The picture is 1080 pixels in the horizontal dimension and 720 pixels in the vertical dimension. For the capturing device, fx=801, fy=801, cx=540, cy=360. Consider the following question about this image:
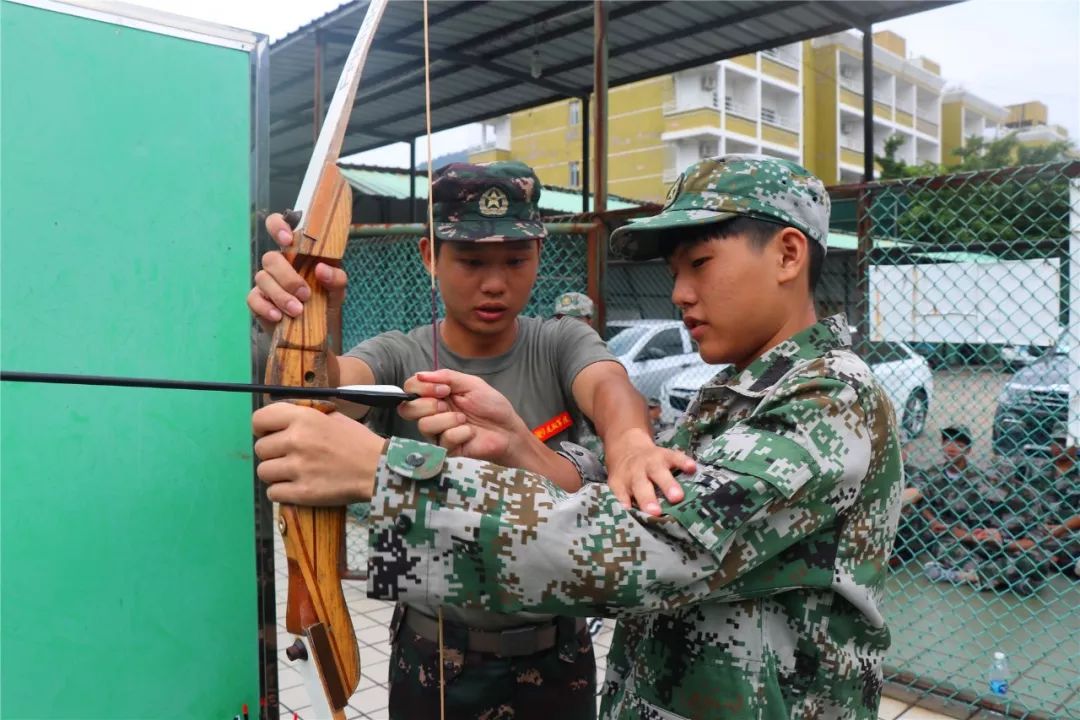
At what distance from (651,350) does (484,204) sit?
288 inches

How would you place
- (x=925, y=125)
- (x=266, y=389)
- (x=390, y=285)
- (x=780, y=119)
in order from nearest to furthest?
(x=266, y=389) < (x=390, y=285) < (x=780, y=119) < (x=925, y=125)

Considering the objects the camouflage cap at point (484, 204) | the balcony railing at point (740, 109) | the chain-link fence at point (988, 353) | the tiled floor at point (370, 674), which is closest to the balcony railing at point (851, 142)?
the balcony railing at point (740, 109)

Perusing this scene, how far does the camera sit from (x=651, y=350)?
29.6 feet

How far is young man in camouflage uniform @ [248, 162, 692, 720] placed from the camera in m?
1.73

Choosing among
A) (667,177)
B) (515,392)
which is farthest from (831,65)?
(515,392)

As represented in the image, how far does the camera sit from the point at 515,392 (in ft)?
6.09

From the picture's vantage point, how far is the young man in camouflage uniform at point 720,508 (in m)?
1.03

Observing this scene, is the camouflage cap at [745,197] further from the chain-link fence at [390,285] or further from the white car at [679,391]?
the white car at [679,391]

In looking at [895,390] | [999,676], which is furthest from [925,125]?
[999,676]

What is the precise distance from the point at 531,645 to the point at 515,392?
0.56 metres

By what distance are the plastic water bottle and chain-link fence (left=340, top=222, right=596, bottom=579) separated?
→ 282 cm

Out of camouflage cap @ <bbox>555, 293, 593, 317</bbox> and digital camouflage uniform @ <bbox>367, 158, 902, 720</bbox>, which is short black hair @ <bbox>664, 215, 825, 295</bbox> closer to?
digital camouflage uniform @ <bbox>367, 158, 902, 720</bbox>

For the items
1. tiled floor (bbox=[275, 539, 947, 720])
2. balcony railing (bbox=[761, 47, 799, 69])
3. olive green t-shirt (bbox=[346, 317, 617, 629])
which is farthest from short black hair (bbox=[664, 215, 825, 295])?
balcony railing (bbox=[761, 47, 799, 69])

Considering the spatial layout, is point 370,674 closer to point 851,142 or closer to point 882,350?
point 882,350
